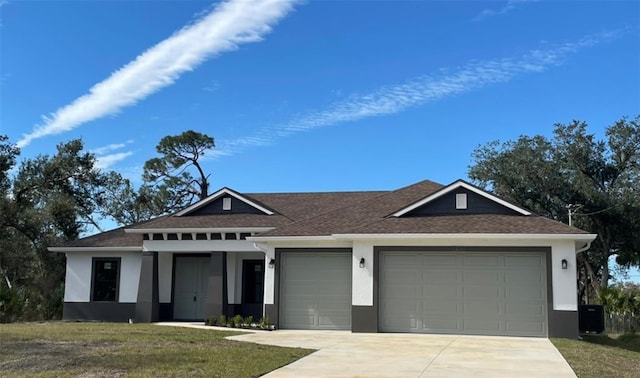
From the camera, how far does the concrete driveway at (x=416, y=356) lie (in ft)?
33.8

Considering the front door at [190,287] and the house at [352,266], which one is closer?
the house at [352,266]

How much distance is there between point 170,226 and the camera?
70.6 ft

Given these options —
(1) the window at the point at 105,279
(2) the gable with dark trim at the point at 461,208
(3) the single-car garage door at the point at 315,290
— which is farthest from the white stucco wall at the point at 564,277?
(1) the window at the point at 105,279

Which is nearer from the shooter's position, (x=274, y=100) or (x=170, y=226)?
(x=170, y=226)

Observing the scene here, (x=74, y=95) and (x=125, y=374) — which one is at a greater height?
(x=74, y=95)

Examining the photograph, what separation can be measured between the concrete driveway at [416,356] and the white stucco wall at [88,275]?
24.3 feet

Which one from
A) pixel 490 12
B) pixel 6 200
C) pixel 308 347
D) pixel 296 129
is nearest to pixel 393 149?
pixel 296 129

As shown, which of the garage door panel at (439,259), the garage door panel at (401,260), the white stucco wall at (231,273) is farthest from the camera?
the white stucco wall at (231,273)

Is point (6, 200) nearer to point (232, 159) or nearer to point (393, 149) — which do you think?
point (232, 159)

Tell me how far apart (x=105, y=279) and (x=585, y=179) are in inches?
1019

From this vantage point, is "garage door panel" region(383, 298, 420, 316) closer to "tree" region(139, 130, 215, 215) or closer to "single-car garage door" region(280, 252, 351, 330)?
"single-car garage door" region(280, 252, 351, 330)

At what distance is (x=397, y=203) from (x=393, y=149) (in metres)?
7.68

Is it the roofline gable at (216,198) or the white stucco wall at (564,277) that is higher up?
the roofline gable at (216,198)

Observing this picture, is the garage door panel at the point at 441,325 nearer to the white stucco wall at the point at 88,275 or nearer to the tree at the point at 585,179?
the white stucco wall at the point at 88,275
